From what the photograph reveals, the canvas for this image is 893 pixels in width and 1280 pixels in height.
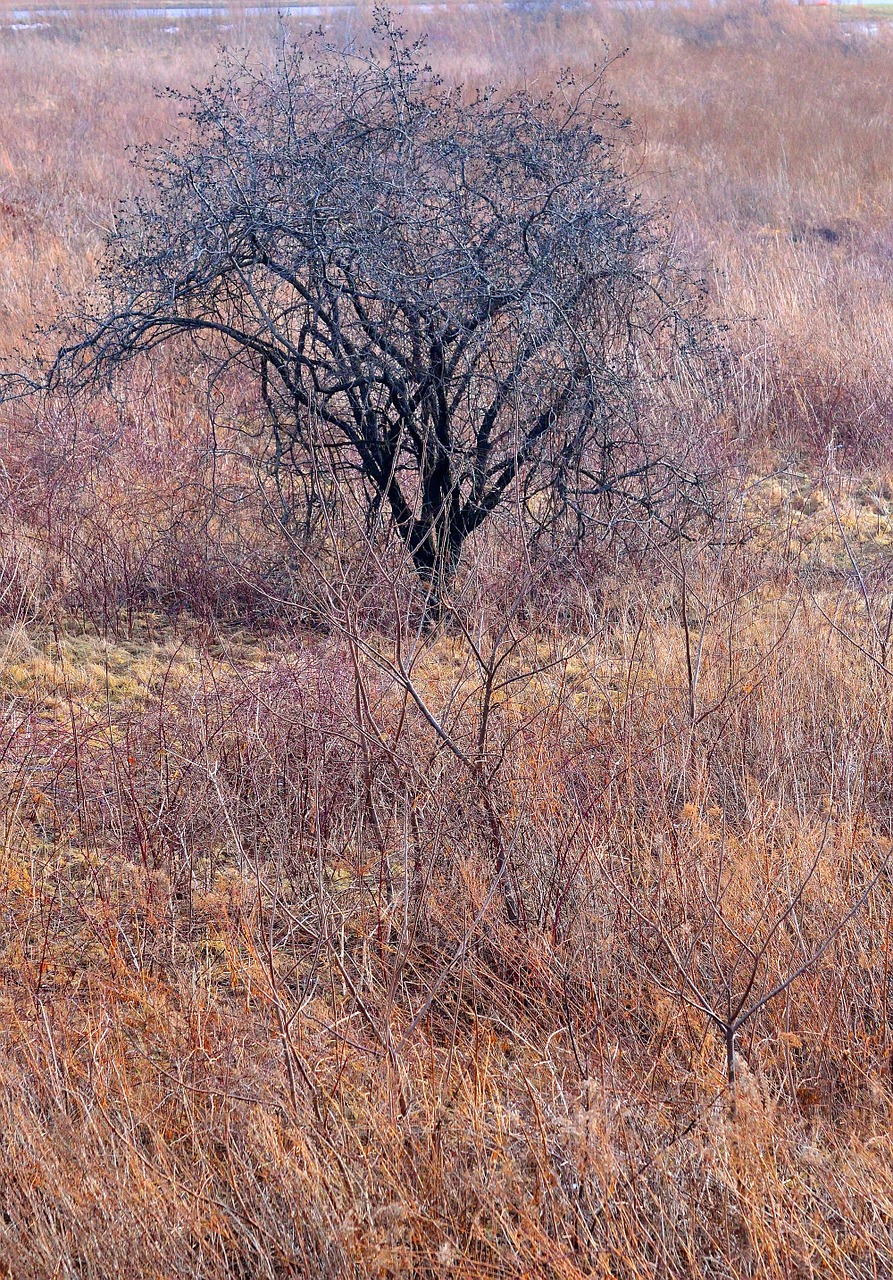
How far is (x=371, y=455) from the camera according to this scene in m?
4.36

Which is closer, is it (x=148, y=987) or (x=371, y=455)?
(x=148, y=987)

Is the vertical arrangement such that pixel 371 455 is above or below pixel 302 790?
above

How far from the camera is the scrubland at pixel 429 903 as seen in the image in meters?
1.72

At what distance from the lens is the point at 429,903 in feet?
7.88

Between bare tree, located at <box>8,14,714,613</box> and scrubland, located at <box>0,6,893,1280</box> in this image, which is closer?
scrubland, located at <box>0,6,893,1280</box>

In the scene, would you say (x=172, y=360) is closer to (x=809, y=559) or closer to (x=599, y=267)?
(x=599, y=267)

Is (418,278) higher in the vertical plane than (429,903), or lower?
higher

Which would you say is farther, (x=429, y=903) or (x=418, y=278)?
(x=418, y=278)

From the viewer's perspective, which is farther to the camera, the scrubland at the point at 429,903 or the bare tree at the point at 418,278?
the bare tree at the point at 418,278

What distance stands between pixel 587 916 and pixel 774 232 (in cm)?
1022

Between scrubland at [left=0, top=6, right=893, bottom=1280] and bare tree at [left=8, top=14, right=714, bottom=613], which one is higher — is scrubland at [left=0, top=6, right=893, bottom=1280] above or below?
below

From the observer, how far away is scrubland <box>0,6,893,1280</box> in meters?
1.72

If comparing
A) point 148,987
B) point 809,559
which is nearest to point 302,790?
point 148,987

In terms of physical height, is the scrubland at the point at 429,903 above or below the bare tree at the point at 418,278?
below
